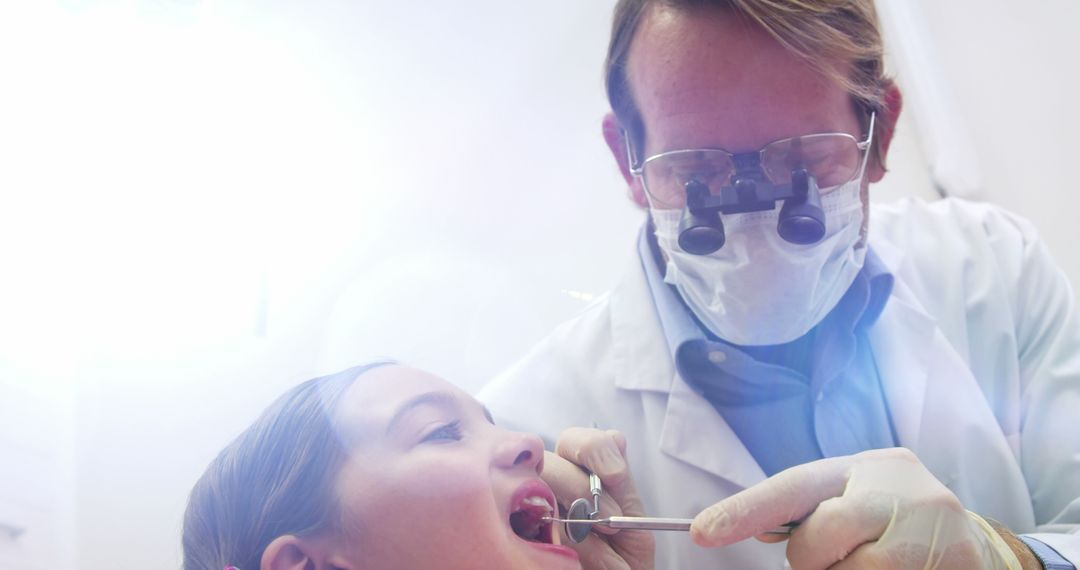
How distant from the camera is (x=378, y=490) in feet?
3.24

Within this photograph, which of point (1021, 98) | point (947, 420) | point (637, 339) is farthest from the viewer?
point (1021, 98)

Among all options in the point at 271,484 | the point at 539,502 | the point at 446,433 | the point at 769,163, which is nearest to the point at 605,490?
the point at 539,502

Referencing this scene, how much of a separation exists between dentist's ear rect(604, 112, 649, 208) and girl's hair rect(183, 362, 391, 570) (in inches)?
23.2

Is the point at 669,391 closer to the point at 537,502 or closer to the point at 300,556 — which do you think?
the point at 537,502

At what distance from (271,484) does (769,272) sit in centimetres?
82

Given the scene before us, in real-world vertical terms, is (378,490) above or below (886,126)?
below

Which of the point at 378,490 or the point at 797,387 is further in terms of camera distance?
the point at 797,387

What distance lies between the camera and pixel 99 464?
4.42 ft

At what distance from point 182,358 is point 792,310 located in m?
1.12

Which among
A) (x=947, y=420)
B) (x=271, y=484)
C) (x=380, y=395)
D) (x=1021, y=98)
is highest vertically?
(x=1021, y=98)

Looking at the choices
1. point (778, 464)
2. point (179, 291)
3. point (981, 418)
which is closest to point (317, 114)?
point (179, 291)

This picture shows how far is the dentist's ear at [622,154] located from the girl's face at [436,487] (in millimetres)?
583

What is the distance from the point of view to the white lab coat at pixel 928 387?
1.30 m

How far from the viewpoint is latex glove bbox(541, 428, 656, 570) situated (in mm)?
1107
